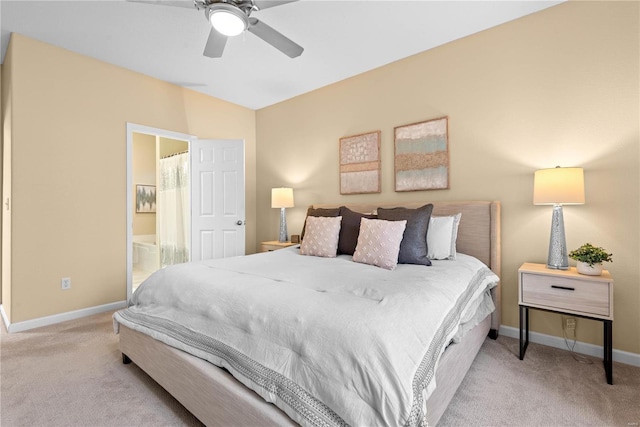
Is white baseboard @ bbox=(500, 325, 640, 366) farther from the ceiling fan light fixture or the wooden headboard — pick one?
the ceiling fan light fixture

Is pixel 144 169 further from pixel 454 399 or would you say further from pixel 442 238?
pixel 454 399

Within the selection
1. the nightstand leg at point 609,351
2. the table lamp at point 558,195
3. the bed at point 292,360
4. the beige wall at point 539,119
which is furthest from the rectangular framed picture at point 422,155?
the nightstand leg at point 609,351

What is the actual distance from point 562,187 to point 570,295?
2.42ft

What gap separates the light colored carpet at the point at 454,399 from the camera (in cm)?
162

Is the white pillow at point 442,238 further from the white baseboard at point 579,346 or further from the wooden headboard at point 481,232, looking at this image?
the white baseboard at point 579,346

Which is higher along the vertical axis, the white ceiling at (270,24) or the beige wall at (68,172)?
the white ceiling at (270,24)

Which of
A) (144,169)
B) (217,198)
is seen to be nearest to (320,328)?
(217,198)

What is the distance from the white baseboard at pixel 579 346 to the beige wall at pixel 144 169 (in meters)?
6.31

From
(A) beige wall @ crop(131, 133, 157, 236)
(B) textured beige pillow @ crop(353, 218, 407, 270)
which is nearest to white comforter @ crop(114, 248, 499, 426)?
(B) textured beige pillow @ crop(353, 218, 407, 270)

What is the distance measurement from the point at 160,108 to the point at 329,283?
346 cm

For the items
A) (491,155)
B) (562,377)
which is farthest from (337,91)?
(562,377)

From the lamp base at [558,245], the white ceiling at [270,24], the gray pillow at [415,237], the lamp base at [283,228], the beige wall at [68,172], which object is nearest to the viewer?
the lamp base at [558,245]

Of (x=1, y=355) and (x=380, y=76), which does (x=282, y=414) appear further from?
(x=380, y=76)

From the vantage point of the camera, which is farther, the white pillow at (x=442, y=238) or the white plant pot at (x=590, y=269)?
the white pillow at (x=442, y=238)
